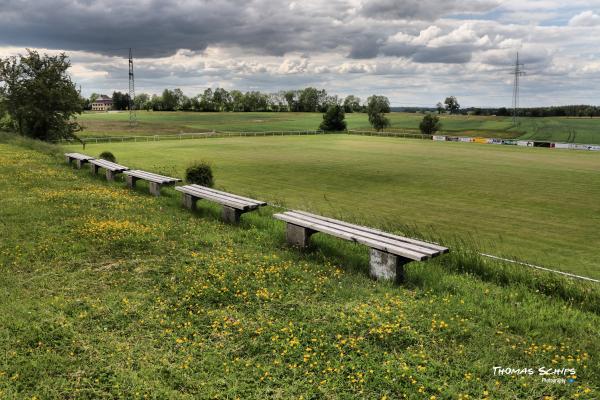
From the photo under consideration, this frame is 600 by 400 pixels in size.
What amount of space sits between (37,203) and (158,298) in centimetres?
737

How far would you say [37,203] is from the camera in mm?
11523

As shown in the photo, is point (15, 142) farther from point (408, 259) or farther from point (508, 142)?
point (508, 142)

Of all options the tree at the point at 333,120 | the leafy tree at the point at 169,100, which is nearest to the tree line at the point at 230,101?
the leafy tree at the point at 169,100

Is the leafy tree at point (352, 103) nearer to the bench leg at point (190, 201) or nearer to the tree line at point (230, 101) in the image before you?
the tree line at point (230, 101)

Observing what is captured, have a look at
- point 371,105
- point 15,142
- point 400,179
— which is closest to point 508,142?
point 371,105

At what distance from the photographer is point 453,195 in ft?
81.3

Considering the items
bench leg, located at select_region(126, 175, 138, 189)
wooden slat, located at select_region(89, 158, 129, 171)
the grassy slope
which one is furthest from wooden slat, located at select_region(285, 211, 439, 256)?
wooden slat, located at select_region(89, 158, 129, 171)

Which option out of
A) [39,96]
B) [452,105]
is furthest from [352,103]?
[39,96]

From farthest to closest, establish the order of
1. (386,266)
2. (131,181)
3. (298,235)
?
(131,181) < (298,235) < (386,266)

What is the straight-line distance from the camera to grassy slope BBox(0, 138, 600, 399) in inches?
168

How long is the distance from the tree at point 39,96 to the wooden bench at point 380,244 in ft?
112

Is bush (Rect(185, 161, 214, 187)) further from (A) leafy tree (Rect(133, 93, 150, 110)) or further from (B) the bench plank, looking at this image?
(A) leafy tree (Rect(133, 93, 150, 110))

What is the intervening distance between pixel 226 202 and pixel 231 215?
1.05 feet

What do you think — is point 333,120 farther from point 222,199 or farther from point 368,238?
point 368,238
